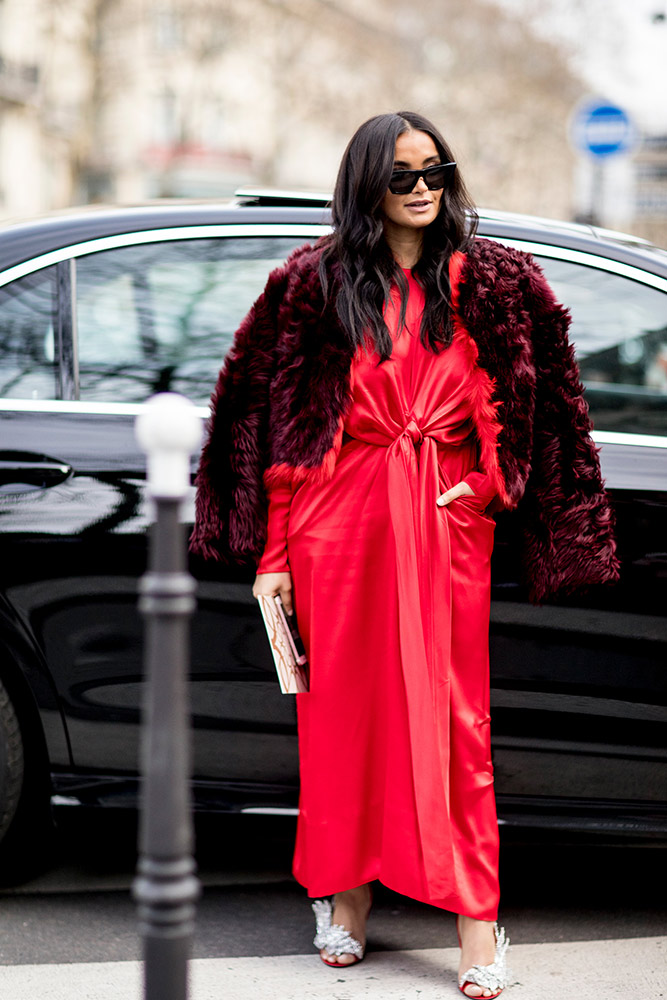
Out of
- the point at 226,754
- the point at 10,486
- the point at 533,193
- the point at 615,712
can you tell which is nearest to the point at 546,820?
the point at 615,712

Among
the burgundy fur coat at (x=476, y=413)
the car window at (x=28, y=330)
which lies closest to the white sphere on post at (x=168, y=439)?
the burgundy fur coat at (x=476, y=413)

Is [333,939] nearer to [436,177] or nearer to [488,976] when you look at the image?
[488,976]

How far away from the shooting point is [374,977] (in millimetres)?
2615

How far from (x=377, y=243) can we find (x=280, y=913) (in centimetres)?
164

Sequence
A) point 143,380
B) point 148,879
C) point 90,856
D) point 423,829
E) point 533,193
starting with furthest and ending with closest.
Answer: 1. point 533,193
2. point 90,856
3. point 143,380
4. point 423,829
5. point 148,879

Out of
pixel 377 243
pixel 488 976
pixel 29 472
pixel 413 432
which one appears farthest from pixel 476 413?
pixel 488 976

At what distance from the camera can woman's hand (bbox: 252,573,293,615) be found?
8.52ft

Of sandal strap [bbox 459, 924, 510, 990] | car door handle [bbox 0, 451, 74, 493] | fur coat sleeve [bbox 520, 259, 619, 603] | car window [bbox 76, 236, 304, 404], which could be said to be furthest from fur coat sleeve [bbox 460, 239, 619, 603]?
car door handle [bbox 0, 451, 74, 493]

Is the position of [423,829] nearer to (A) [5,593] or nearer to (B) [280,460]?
(B) [280,460]

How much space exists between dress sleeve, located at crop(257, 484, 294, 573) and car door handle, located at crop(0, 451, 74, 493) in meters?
0.52

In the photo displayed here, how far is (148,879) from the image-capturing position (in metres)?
1.52

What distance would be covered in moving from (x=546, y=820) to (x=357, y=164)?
1566 mm

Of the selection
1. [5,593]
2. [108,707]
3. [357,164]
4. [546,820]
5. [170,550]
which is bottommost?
[546,820]

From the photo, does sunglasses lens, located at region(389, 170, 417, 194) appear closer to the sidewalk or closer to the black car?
the black car
